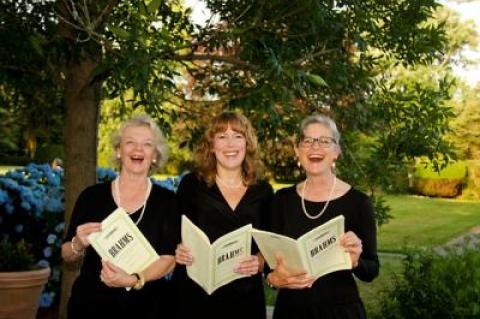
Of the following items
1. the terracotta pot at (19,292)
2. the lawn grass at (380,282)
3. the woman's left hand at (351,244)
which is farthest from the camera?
the lawn grass at (380,282)

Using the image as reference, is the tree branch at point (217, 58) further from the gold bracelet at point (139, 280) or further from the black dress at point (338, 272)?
the gold bracelet at point (139, 280)

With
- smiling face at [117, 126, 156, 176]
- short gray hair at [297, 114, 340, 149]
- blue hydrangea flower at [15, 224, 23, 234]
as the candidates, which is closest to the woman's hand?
short gray hair at [297, 114, 340, 149]

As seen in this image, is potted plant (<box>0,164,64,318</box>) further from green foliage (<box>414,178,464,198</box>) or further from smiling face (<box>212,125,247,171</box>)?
green foliage (<box>414,178,464,198</box>)

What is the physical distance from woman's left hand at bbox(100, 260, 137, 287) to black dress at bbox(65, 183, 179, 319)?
127mm

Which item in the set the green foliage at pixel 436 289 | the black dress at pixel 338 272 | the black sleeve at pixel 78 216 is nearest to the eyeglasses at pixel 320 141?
the black dress at pixel 338 272

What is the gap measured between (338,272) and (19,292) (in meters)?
2.56

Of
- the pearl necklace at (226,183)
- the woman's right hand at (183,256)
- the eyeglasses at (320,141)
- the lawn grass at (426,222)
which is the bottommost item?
the lawn grass at (426,222)

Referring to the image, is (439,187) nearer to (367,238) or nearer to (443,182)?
(443,182)

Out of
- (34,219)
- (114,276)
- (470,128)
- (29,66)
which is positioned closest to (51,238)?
(34,219)

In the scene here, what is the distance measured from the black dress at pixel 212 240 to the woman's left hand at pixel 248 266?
0.16 metres

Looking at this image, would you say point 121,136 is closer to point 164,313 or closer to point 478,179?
point 164,313

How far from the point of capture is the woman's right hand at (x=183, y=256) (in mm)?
2896

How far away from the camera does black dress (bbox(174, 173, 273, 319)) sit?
120 inches

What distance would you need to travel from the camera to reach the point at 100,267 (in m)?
2.89
